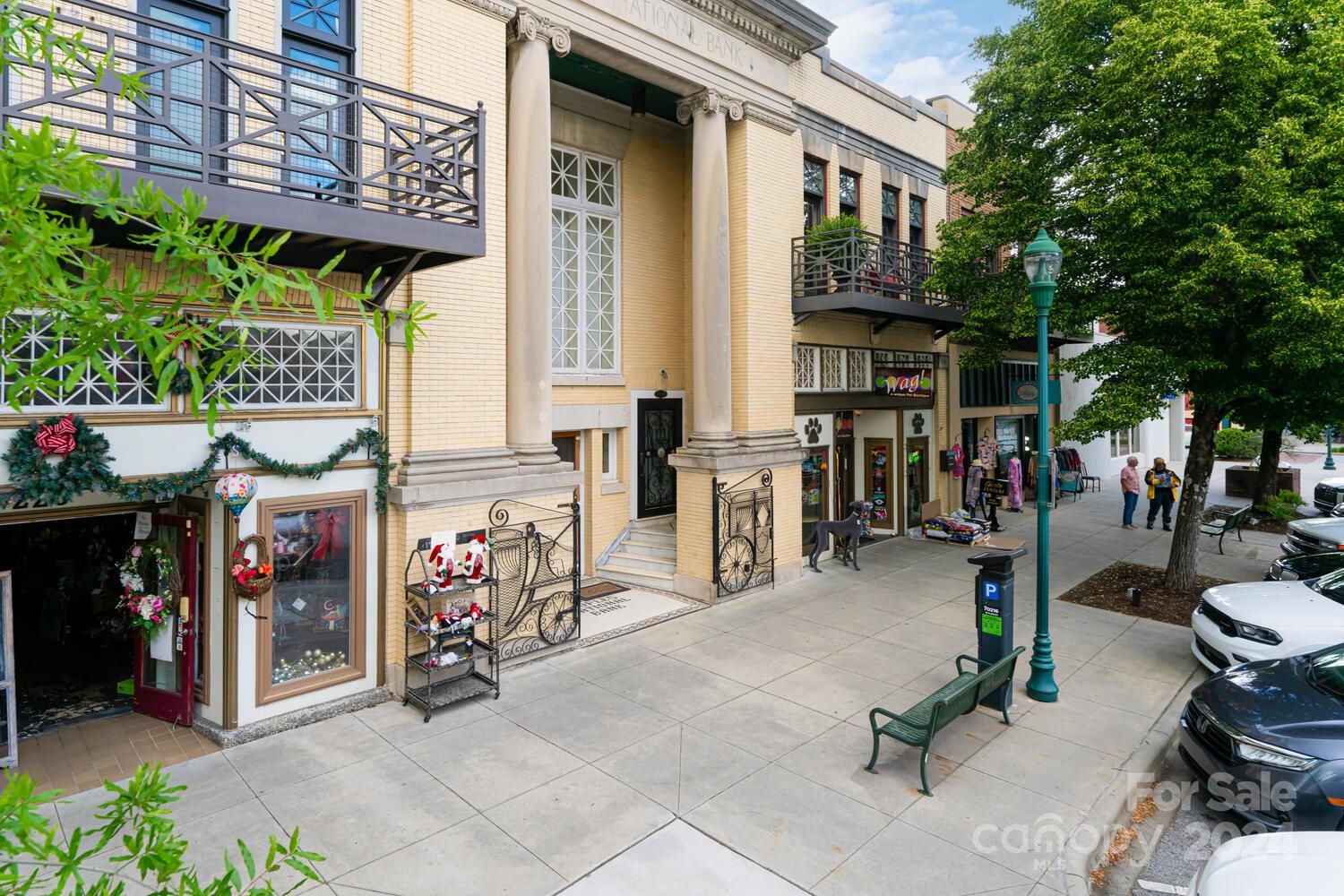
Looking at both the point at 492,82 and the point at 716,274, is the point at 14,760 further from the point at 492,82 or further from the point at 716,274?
the point at 716,274

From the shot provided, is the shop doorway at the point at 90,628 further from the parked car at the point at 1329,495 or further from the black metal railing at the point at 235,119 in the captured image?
the parked car at the point at 1329,495

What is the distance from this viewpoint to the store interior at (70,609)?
8.91 meters

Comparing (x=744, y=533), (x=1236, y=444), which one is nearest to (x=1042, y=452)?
(x=744, y=533)

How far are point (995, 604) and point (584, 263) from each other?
917 cm

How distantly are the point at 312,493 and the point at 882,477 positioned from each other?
13.6 meters

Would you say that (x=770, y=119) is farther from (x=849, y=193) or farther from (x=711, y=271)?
(x=849, y=193)

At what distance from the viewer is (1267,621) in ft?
27.8

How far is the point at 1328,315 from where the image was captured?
9.33m

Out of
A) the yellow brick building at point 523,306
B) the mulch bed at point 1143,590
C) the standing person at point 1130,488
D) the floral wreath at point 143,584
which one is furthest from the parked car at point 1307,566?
the floral wreath at point 143,584

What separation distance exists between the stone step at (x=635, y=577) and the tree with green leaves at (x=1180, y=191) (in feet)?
23.4

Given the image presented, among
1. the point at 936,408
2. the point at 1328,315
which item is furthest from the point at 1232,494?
the point at 1328,315

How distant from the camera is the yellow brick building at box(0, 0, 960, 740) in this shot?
7.34 meters

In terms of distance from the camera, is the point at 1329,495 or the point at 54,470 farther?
the point at 1329,495

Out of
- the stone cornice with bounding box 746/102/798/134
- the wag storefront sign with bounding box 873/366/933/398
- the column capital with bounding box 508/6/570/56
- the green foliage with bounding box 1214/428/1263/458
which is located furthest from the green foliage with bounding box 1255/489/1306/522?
the column capital with bounding box 508/6/570/56
